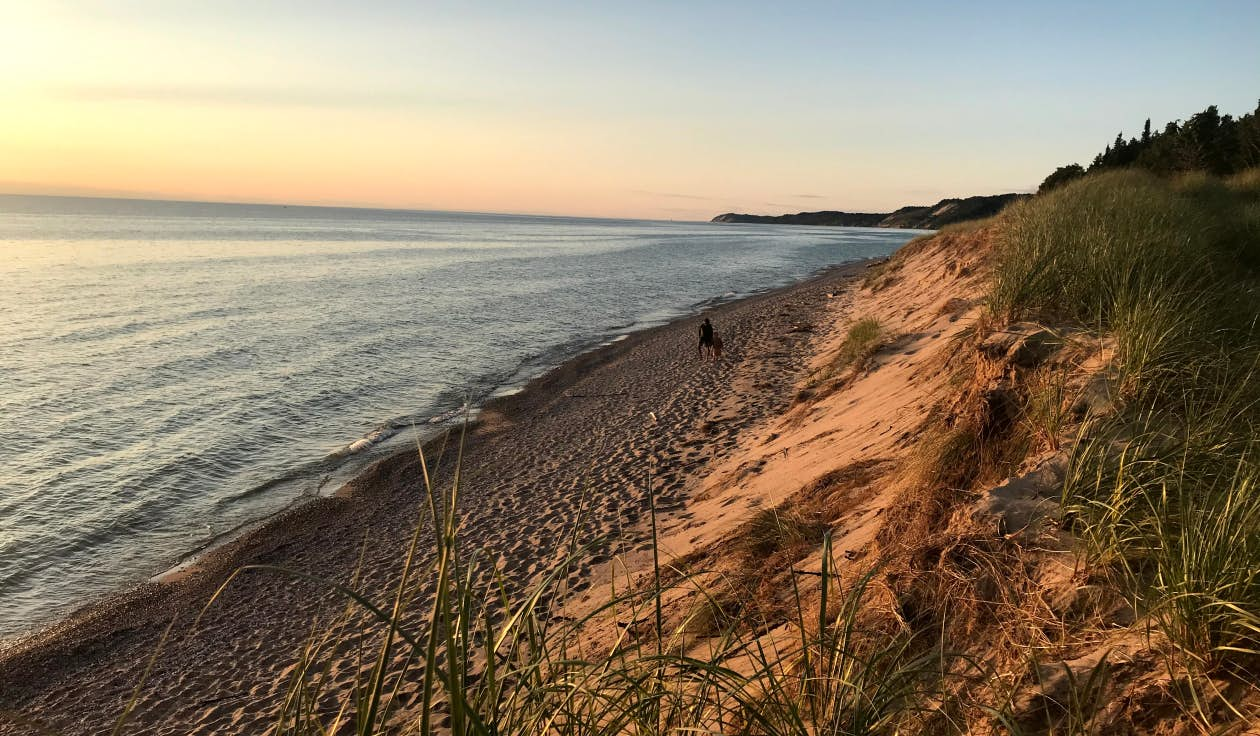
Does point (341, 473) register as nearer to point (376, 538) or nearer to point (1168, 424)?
point (376, 538)

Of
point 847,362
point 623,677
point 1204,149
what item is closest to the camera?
point 623,677

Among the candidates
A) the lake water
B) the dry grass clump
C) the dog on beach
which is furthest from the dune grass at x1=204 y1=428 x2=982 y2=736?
the dog on beach

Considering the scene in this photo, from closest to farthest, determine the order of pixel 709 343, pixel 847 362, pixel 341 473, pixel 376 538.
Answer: pixel 376 538 < pixel 847 362 < pixel 341 473 < pixel 709 343

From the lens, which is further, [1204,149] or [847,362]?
[1204,149]

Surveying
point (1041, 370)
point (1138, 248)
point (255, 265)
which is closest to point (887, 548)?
point (1041, 370)

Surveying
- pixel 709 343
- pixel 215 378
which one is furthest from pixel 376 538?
pixel 215 378

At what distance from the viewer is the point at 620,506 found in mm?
10125

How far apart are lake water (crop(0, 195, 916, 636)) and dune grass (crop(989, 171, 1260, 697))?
41.0 feet

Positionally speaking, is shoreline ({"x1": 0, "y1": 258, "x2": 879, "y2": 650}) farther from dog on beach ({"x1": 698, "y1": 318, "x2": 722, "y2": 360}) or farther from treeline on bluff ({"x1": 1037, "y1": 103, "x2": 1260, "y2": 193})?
treeline on bluff ({"x1": 1037, "y1": 103, "x2": 1260, "y2": 193})

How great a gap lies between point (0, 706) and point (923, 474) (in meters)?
10.1

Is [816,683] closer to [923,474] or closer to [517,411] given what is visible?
[923,474]

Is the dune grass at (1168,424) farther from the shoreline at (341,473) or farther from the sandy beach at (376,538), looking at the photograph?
the shoreline at (341,473)

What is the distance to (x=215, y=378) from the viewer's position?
832 inches

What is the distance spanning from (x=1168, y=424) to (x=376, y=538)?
10.7m
